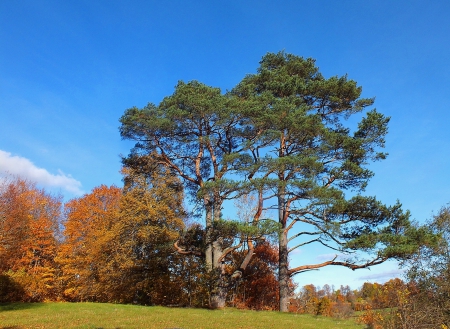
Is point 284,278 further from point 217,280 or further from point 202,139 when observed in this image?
point 202,139

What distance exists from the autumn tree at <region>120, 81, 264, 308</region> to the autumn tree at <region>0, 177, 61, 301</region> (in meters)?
8.88

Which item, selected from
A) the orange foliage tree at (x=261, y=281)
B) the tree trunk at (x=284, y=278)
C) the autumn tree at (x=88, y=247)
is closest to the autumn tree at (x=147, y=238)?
the autumn tree at (x=88, y=247)

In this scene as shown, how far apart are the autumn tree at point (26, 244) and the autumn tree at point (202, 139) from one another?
29.1ft

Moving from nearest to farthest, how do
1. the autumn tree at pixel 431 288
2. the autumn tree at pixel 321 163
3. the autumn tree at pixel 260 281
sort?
the autumn tree at pixel 431 288 < the autumn tree at pixel 321 163 < the autumn tree at pixel 260 281

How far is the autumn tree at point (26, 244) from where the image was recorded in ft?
71.2

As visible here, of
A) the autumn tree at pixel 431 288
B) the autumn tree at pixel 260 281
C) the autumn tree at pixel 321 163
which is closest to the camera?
the autumn tree at pixel 431 288

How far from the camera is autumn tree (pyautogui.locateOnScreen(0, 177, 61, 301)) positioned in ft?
71.2

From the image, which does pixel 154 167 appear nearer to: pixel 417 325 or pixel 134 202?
pixel 134 202

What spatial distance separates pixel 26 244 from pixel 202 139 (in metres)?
17.4

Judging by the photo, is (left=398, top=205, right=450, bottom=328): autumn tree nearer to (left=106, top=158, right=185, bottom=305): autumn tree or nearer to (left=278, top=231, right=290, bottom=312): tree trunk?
(left=278, top=231, right=290, bottom=312): tree trunk

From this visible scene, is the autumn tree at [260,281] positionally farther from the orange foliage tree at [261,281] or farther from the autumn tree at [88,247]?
the autumn tree at [88,247]

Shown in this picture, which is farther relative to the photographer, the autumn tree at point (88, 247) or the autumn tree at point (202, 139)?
the autumn tree at point (88, 247)

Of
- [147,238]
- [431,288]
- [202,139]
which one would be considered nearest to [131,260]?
[147,238]

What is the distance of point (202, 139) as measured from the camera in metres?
18.2
